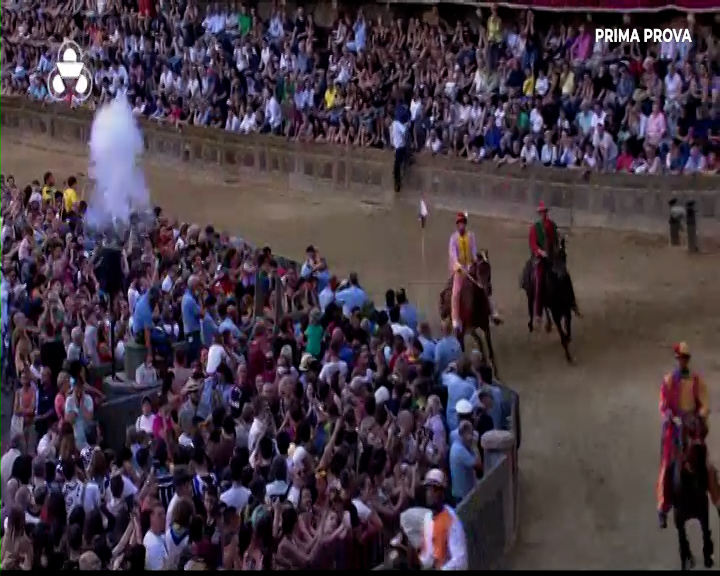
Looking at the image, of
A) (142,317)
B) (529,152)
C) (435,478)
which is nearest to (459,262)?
(142,317)

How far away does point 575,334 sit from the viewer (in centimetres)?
2111

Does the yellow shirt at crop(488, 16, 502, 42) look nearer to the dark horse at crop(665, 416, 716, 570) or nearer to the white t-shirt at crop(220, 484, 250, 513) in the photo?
the dark horse at crop(665, 416, 716, 570)

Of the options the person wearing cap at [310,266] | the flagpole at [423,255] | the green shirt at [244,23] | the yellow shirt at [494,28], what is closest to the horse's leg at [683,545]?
the person wearing cap at [310,266]

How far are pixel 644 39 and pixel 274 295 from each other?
43.8 ft

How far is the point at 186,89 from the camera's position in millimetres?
37094

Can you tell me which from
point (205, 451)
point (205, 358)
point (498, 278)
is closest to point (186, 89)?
point (498, 278)

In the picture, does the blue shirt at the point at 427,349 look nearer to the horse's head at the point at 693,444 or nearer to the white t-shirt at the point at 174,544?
the horse's head at the point at 693,444

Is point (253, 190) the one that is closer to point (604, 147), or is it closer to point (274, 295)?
point (604, 147)

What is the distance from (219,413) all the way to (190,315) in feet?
14.2

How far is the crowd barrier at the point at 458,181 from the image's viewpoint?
25.9 metres

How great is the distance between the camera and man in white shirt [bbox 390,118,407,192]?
29.7 meters

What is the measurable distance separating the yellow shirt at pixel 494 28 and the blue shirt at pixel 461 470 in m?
19.6

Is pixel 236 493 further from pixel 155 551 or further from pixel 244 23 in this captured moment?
pixel 244 23

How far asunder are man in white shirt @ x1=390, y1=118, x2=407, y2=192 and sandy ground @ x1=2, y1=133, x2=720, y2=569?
79 cm
